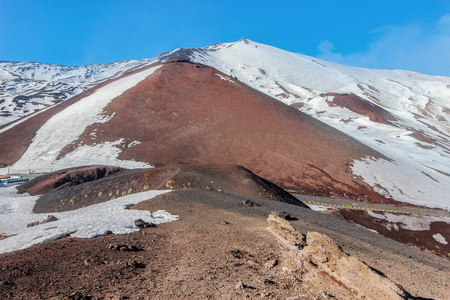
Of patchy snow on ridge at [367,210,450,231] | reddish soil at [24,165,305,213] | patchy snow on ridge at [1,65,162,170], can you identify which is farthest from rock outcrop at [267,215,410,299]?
patchy snow on ridge at [1,65,162,170]

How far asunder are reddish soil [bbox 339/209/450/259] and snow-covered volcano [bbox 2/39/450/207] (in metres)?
4.40

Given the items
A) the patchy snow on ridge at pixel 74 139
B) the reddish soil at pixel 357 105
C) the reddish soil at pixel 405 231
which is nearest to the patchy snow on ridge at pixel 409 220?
the reddish soil at pixel 405 231

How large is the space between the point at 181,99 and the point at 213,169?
633 inches

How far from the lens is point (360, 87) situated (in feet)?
271

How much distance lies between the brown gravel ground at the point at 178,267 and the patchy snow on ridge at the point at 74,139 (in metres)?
16.5

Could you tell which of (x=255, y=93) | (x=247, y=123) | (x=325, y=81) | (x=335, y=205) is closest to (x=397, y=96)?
(x=325, y=81)

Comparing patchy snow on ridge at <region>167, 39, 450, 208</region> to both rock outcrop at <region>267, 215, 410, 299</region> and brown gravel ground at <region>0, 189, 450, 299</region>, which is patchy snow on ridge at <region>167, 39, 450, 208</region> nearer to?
brown gravel ground at <region>0, 189, 450, 299</region>

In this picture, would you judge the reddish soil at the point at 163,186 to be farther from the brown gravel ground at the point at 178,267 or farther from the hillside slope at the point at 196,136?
the hillside slope at the point at 196,136

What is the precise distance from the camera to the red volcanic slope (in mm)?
22703

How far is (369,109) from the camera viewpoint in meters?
60.6

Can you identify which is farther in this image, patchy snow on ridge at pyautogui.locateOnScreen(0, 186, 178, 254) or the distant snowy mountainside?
the distant snowy mountainside

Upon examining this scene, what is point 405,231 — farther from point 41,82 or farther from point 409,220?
point 41,82

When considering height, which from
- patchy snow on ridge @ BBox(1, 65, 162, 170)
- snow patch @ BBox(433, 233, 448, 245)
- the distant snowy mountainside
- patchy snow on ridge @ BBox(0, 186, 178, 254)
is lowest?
snow patch @ BBox(433, 233, 448, 245)

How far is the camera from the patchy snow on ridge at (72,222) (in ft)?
21.0
